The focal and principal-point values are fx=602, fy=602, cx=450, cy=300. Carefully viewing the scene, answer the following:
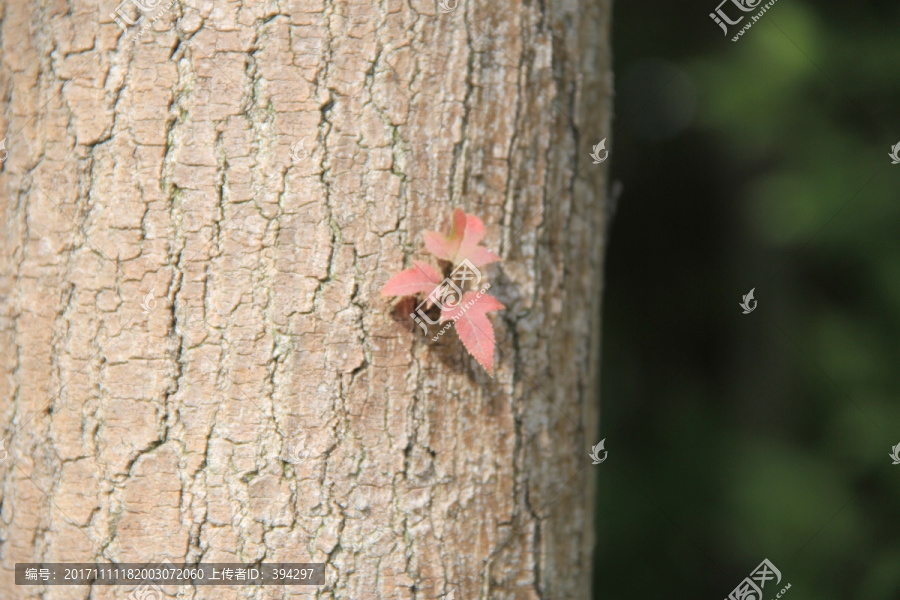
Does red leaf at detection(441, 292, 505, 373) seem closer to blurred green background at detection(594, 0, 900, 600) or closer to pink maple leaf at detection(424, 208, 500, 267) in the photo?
pink maple leaf at detection(424, 208, 500, 267)

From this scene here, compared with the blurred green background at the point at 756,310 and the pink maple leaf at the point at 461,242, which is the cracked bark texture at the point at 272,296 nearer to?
the pink maple leaf at the point at 461,242

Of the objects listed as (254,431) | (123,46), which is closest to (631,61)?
(123,46)

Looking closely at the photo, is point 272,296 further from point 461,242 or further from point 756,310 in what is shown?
point 756,310

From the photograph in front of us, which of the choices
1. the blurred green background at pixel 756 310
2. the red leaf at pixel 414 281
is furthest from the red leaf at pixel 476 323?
the blurred green background at pixel 756 310

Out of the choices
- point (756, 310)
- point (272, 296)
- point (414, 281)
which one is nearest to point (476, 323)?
point (414, 281)

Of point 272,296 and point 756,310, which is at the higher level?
point 756,310

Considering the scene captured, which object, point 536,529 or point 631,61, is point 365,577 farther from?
point 631,61
